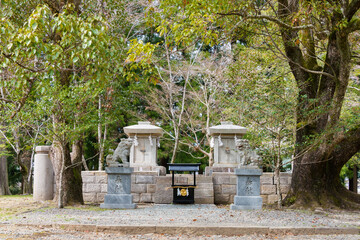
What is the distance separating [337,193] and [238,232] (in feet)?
14.8

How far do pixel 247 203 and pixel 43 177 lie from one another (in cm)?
607

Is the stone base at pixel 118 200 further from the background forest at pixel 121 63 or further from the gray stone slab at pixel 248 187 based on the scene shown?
the gray stone slab at pixel 248 187

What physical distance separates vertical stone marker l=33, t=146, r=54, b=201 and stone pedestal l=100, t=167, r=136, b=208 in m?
2.56

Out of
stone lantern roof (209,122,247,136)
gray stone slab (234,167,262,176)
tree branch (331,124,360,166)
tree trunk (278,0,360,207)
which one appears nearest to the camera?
tree trunk (278,0,360,207)

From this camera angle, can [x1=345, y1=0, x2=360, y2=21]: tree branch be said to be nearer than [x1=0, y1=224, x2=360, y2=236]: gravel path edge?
No

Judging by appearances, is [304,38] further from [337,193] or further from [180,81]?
[180,81]

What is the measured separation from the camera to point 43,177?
439 inches

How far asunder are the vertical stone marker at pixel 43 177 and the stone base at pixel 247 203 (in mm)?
5544

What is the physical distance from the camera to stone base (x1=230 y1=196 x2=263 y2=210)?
9.20m

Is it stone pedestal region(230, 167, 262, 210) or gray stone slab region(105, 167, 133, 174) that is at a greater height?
gray stone slab region(105, 167, 133, 174)

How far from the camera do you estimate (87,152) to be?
21.2 m

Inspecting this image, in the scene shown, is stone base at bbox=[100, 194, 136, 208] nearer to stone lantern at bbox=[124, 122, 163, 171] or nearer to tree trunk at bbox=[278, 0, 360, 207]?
tree trunk at bbox=[278, 0, 360, 207]

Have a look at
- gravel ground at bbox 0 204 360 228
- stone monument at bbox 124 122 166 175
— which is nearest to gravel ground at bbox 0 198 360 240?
gravel ground at bbox 0 204 360 228

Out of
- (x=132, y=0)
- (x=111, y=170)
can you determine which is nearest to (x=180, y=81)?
(x=132, y=0)
